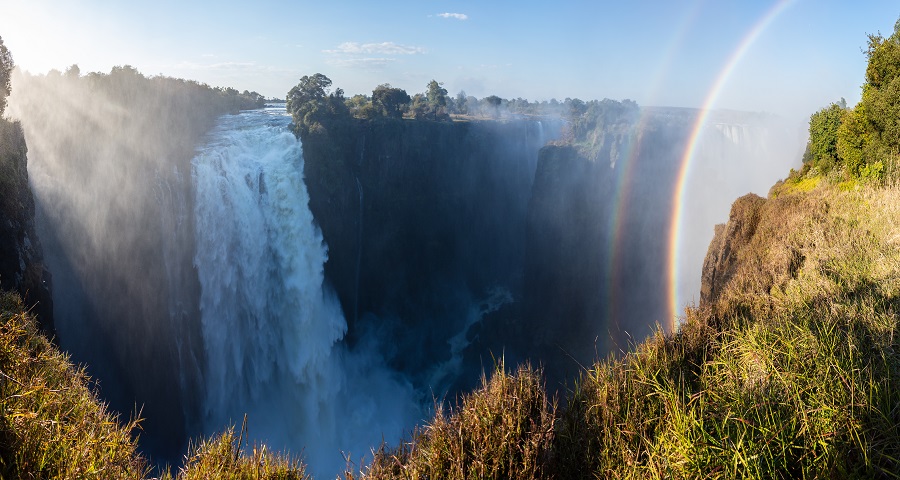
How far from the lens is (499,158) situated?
43000 mm

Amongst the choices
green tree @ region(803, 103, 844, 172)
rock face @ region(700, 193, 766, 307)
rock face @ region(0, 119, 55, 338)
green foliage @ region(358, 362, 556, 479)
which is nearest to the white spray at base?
rock face @ region(0, 119, 55, 338)

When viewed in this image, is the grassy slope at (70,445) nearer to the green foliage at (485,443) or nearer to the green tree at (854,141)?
the green foliage at (485,443)

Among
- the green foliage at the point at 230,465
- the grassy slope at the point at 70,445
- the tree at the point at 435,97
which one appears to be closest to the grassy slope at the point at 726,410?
the green foliage at the point at 230,465

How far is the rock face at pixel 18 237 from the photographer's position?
1134 cm

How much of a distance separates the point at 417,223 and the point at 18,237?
25857 millimetres

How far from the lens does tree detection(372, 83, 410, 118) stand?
124 ft

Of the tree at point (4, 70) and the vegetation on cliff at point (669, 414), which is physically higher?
the tree at point (4, 70)

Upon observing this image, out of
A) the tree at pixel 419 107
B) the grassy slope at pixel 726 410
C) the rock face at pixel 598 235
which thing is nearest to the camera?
the grassy slope at pixel 726 410

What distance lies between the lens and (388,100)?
38.7 metres

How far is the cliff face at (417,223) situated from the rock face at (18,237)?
15.8 m

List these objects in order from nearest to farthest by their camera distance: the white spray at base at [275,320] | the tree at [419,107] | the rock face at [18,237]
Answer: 1. the rock face at [18,237]
2. the white spray at base at [275,320]
3. the tree at [419,107]

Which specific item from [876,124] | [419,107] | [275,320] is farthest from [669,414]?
[419,107]

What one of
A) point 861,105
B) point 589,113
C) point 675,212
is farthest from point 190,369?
point 675,212

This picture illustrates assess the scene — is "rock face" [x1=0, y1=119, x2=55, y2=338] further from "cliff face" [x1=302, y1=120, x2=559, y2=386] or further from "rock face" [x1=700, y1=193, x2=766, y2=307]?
"rock face" [x1=700, y1=193, x2=766, y2=307]
